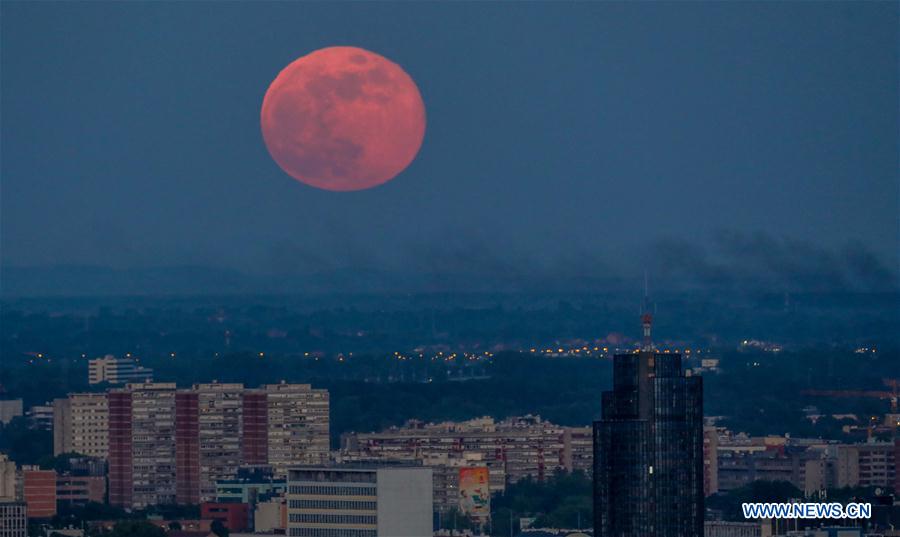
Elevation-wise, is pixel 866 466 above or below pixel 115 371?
below

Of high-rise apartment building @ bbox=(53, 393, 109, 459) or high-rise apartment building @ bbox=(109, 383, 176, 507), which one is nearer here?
high-rise apartment building @ bbox=(109, 383, 176, 507)

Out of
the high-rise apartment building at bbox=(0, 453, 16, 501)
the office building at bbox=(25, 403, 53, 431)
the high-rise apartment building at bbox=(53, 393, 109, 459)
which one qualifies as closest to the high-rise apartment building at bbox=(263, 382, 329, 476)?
the high-rise apartment building at bbox=(53, 393, 109, 459)

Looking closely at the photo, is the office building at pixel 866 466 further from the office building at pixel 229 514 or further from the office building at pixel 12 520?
the office building at pixel 12 520

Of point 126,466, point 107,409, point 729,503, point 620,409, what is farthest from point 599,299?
point 620,409

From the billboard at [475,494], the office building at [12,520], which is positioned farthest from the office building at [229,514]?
the billboard at [475,494]

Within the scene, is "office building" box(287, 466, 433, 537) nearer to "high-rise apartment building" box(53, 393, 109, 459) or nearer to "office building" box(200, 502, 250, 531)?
"office building" box(200, 502, 250, 531)

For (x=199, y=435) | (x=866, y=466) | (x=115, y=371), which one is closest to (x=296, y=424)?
(x=199, y=435)

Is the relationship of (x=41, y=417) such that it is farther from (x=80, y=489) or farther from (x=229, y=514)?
(x=229, y=514)
